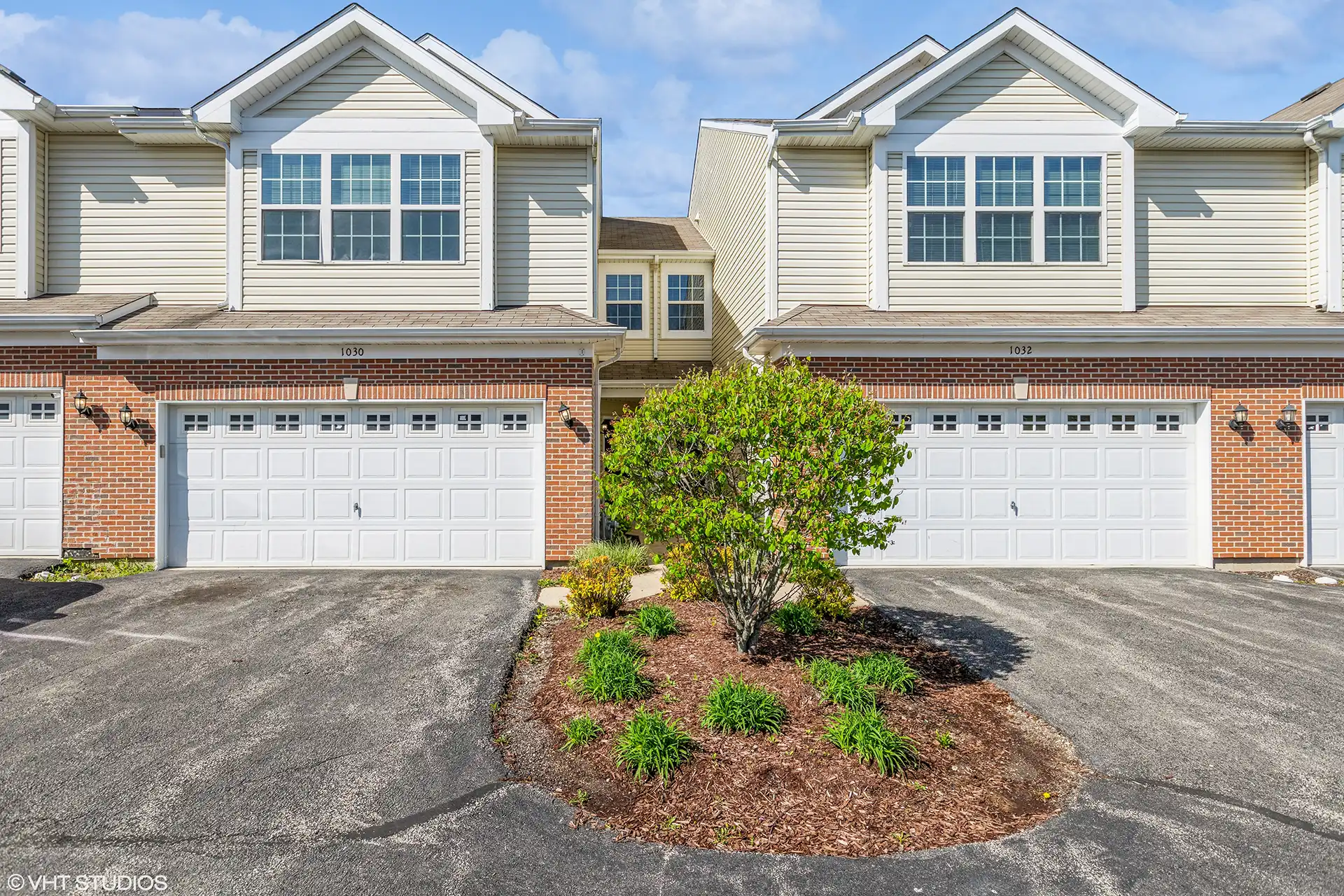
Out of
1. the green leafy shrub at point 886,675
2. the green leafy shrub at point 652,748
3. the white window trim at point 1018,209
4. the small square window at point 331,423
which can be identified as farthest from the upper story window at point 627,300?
the green leafy shrub at point 652,748

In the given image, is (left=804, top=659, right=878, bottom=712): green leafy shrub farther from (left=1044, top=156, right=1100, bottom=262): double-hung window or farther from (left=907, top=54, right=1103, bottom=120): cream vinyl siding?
(left=907, top=54, right=1103, bottom=120): cream vinyl siding

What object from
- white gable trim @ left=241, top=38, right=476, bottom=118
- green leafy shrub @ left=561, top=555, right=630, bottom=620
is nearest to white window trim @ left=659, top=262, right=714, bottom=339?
white gable trim @ left=241, top=38, right=476, bottom=118

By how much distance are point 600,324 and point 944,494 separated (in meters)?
5.44

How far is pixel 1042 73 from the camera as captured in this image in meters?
11.4

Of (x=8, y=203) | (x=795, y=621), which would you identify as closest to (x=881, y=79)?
(x=795, y=621)

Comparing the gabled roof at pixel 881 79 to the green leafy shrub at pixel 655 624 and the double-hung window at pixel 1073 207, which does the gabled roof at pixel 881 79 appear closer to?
the double-hung window at pixel 1073 207

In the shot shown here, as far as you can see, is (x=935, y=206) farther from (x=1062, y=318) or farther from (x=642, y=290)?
(x=642, y=290)

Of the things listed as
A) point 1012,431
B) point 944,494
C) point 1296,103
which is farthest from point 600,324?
point 1296,103

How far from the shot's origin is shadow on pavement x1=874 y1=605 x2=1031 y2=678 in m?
6.24

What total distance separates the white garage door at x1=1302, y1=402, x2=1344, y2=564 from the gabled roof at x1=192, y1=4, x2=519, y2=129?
1248cm

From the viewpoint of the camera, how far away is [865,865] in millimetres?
3473

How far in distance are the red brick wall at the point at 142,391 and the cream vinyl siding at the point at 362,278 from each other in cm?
137

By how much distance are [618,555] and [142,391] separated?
6951 mm

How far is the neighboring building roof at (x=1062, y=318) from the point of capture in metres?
10.1
